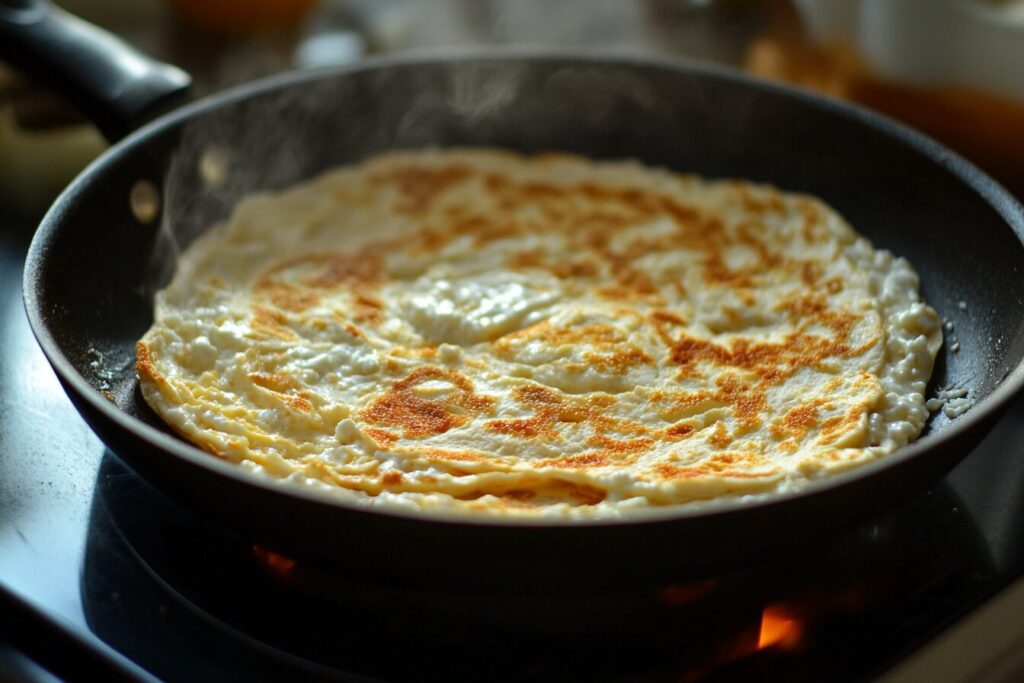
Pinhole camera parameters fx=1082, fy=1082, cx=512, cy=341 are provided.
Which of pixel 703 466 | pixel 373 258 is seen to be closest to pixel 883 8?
pixel 373 258

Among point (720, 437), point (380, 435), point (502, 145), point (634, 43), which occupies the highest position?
point (634, 43)

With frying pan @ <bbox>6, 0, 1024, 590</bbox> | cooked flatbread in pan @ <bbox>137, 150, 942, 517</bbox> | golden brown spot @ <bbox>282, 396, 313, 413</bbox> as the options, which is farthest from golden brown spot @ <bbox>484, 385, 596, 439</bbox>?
frying pan @ <bbox>6, 0, 1024, 590</bbox>

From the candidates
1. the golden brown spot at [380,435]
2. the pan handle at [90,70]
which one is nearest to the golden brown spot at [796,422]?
the golden brown spot at [380,435]

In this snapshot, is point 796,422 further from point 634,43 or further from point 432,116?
point 634,43

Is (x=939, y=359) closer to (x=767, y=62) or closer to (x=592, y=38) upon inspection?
(x=767, y=62)

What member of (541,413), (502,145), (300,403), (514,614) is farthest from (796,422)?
(502,145)

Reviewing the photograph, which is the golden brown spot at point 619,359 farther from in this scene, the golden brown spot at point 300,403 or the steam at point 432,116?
the steam at point 432,116

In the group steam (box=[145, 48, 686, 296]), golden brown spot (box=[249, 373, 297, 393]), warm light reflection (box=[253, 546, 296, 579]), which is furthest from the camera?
steam (box=[145, 48, 686, 296])

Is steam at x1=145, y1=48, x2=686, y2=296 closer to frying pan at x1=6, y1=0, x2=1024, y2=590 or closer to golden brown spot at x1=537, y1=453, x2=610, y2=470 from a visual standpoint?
frying pan at x1=6, y1=0, x2=1024, y2=590
